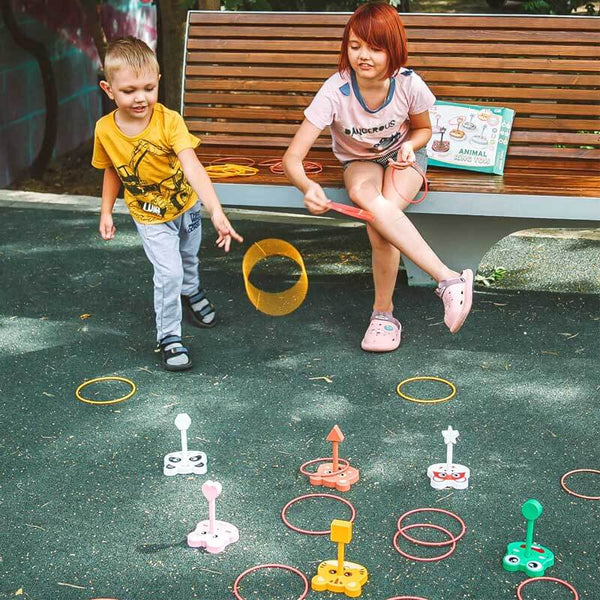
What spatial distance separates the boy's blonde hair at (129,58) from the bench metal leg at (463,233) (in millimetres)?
1567

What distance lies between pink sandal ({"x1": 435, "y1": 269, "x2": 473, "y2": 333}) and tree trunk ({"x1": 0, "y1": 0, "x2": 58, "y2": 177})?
179 inches

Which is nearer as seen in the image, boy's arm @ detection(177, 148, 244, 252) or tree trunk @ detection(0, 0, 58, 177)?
boy's arm @ detection(177, 148, 244, 252)

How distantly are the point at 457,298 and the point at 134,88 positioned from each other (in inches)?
58.8

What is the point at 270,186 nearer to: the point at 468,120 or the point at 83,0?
the point at 468,120

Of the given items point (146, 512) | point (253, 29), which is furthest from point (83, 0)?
point (146, 512)

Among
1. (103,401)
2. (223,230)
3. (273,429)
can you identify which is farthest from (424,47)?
(103,401)

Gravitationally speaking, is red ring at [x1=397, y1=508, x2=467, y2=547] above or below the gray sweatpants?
below

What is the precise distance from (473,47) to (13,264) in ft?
8.87

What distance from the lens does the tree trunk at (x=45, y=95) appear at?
720cm

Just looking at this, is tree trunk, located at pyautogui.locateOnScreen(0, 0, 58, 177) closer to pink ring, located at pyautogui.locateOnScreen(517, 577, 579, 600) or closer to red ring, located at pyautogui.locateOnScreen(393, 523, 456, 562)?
red ring, located at pyautogui.locateOnScreen(393, 523, 456, 562)

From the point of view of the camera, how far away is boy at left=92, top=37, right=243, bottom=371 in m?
3.86

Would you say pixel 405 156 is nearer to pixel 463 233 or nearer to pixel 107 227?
pixel 463 233

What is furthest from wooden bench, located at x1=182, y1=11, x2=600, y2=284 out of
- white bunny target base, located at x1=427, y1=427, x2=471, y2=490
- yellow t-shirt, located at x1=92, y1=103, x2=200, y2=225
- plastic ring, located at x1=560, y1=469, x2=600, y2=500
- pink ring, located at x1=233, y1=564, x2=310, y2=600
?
pink ring, located at x1=233, y1=564, x2=310, y2=600

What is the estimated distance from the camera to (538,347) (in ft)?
13.8
